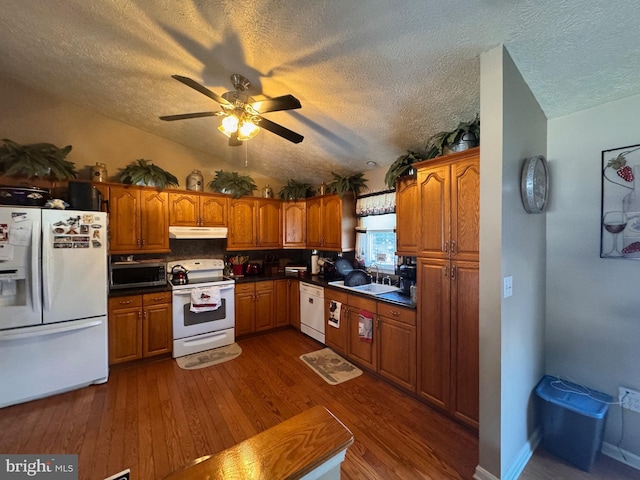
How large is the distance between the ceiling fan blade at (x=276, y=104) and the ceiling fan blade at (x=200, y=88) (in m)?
0.21

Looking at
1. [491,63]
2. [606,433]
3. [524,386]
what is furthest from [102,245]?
[606,433]

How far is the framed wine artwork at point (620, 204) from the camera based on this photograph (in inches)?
65.6

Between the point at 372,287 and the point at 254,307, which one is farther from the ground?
the point at 372,287

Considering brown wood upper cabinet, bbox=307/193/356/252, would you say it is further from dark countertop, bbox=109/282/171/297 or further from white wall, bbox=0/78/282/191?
dark countertop, bbox=109/282/171/297

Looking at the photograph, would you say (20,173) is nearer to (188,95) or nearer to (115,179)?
(115,179)

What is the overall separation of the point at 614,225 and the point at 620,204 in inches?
5.6

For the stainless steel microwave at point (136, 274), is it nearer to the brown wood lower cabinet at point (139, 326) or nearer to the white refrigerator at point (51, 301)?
the brown wood lower cabinet at point (139, 326)

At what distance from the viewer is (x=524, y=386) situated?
1.73 m

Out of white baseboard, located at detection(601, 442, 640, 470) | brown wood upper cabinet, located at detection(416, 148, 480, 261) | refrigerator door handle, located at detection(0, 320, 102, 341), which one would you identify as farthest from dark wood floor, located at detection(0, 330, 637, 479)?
brown wood upper cabinet, located at detection(416, 148, 480, 261)

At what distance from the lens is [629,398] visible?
170 cm

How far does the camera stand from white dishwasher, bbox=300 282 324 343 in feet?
11.3

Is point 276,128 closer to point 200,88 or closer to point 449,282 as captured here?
point 200,88

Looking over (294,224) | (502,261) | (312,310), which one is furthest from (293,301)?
(502,261)

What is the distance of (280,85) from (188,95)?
1.06 metres
